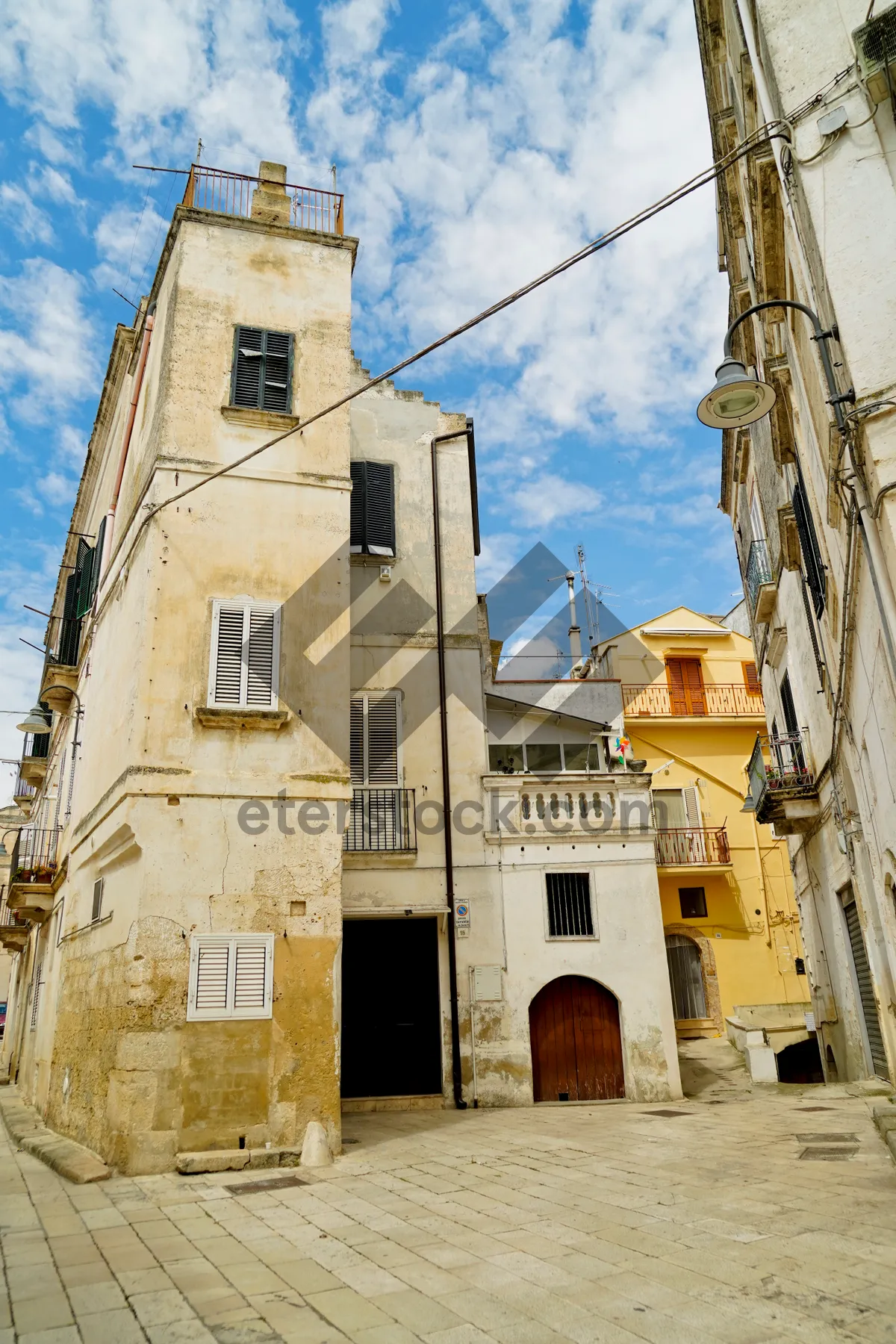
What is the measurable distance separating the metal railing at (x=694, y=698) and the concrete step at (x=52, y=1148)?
63.9 feet

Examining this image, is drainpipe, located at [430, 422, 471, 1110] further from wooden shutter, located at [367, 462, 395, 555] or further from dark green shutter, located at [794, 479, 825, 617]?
dark green shutter, located at [794, 479, 825, 617]

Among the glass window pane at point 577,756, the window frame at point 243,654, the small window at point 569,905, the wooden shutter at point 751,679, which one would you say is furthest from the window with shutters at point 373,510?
the wooden shutter at point 751,679

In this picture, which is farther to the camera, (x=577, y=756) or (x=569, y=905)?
(x=577, y=756)

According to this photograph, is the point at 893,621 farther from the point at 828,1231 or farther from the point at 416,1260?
the point at 416,1260

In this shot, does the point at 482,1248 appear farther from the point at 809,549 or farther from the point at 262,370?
the point at 262,370

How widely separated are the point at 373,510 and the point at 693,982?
53.9 ft

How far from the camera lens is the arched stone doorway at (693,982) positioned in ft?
81.2

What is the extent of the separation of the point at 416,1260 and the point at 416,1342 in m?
1.55

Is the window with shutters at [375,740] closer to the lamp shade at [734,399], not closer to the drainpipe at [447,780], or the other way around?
the drainpipe at [447,780]

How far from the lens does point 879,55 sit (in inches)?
306

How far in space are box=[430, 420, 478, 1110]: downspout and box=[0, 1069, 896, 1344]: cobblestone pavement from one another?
184 inches

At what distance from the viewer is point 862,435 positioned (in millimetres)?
7105

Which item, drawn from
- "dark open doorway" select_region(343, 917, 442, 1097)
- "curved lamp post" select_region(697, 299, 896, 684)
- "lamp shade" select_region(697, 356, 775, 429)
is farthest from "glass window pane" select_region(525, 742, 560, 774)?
"lamp shade" select_region(697, 356, 775, 429)

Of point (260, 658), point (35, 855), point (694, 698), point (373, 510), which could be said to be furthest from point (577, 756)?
point (35, 855)
